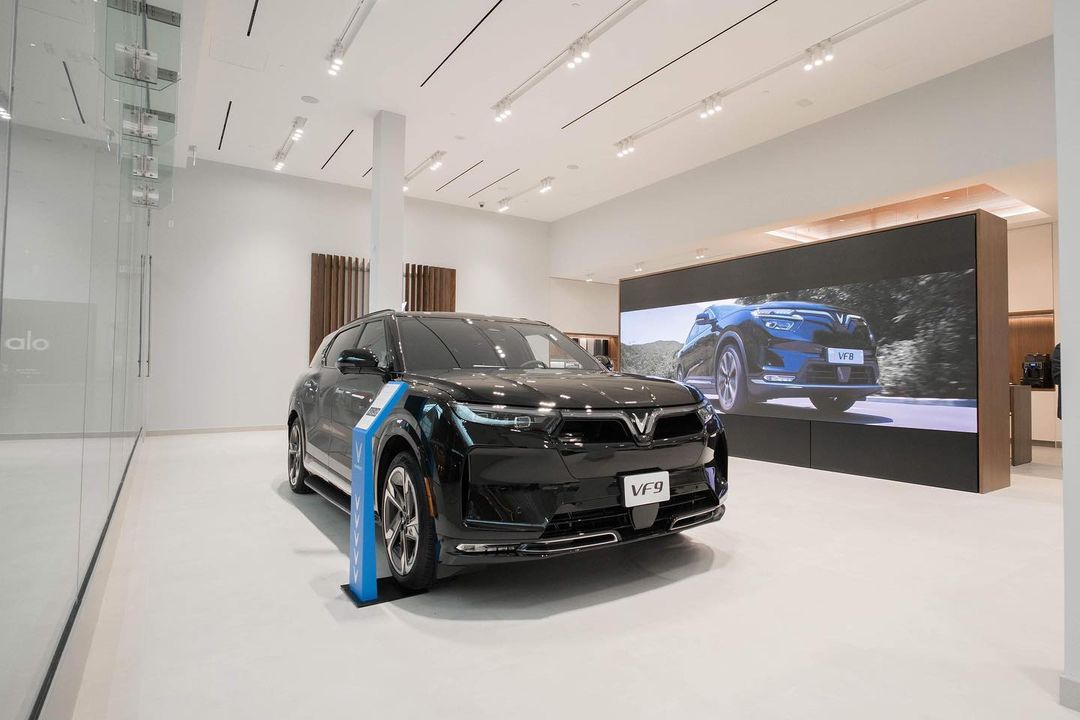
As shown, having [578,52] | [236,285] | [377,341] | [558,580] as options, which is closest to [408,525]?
[558,580]

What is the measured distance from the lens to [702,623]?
2.06m

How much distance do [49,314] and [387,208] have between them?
21.4 feet

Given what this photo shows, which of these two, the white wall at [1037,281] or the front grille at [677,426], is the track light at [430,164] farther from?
the white wall at [1037,281]

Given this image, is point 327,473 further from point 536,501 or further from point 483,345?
point 536,501

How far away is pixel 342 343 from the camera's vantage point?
378 cm

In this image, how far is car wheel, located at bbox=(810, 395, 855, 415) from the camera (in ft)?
18.4

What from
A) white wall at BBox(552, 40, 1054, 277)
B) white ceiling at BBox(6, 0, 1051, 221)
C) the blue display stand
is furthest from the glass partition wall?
white wall at BBox(552, 40, 1054, 277)

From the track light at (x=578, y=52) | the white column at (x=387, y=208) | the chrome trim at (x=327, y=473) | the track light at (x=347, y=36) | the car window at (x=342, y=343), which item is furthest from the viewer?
the white column at (x=387, y=208)

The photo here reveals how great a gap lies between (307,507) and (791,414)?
483cm

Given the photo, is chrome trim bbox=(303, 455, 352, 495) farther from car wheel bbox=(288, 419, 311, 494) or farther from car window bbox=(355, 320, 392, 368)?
car window bbox=(355, 320, 392, 368)

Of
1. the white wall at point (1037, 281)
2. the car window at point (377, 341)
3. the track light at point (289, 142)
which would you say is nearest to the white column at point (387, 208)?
the track light at point (289, 142)

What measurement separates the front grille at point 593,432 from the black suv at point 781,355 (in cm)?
427

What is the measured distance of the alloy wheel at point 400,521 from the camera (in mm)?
2258

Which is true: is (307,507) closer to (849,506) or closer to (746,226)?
(849,506)
